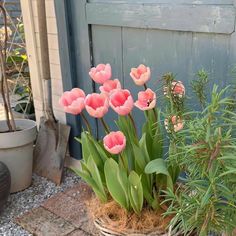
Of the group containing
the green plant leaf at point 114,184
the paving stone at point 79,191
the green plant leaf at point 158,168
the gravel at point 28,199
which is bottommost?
the gravel at point 28,199

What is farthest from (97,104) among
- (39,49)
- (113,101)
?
(39,49)

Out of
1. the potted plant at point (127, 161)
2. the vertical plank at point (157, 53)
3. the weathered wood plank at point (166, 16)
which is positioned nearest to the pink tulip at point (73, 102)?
the potted plant at point (127, 161)

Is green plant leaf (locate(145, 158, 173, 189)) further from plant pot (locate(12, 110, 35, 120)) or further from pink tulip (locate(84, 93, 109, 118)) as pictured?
plant pot (locate(12, 110, 35, 120))

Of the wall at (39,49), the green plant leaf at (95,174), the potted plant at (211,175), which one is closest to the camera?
the potted plant at (211,175)

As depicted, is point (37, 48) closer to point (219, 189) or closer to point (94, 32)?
point (94, 32)

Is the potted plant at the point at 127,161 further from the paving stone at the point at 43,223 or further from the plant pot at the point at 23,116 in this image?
the plant pot at the point at 23,116

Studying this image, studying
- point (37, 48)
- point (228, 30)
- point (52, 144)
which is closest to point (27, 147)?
point (52, 144)

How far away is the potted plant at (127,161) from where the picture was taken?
1.14 meters

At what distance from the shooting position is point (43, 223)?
6.41ft

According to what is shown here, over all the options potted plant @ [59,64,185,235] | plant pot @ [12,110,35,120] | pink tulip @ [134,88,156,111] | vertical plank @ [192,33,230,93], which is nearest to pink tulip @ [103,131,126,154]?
potted plant @ [59,64,185,235]

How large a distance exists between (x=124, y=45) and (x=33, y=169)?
3.99 feet

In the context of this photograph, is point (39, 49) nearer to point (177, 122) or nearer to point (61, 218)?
point (61, 218)

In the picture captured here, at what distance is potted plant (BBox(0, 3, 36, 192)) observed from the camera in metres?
2.14

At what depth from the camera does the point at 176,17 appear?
1.60 metres
